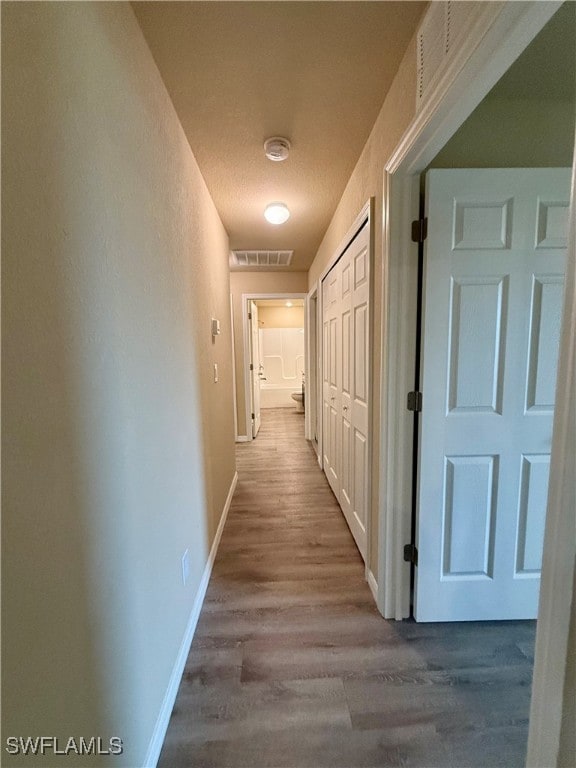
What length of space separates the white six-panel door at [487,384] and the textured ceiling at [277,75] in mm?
482

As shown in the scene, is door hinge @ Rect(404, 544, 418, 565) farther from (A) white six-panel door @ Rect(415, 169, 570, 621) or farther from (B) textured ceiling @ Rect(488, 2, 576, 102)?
(B) textured ceiling @ Rect(488, 2, 576, 102)

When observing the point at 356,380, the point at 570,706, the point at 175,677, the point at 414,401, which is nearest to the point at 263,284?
the point at 356,380

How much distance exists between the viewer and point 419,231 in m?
1.32

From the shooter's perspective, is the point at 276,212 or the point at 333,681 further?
the point at 276,212

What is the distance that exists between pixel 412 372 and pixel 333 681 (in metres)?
1.32

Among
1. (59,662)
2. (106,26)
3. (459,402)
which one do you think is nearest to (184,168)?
(106,26)

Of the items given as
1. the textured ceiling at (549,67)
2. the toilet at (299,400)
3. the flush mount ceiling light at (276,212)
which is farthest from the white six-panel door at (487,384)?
the toilet at (299,400)

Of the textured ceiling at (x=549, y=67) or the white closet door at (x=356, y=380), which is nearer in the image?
the textured ceiling at (x=549, y=67)

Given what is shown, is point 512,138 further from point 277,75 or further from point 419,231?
point 277,75

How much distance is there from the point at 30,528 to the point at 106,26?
4.21 feet

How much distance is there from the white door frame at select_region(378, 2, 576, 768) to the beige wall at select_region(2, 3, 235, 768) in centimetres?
96

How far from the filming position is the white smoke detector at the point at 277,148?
156cm

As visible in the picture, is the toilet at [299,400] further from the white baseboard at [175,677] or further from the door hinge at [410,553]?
the door hinge at [410,553]

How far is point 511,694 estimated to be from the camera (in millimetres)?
1180
